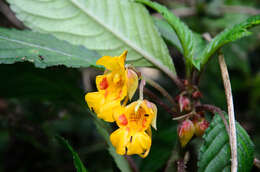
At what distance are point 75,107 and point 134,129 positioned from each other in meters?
1.18

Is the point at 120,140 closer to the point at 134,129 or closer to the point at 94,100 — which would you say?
the point at 134,129

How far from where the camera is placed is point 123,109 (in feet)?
3.50

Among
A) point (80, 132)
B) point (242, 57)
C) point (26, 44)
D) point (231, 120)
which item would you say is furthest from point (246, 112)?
point (26, 44)

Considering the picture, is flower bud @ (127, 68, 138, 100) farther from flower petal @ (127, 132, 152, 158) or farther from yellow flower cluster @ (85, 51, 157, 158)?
flower petal @ (127, 132, 152, 158)

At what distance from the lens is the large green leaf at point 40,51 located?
112 centimetres

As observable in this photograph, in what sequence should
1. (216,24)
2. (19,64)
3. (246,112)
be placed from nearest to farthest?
(19,64), (216,24), (246,112)

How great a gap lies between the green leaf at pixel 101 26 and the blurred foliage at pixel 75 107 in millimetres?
193

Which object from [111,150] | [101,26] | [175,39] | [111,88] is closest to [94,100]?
[111,88]

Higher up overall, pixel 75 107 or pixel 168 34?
pixel 168 34

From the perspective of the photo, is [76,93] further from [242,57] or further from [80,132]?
[242,57]

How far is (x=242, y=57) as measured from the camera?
8.06 feet

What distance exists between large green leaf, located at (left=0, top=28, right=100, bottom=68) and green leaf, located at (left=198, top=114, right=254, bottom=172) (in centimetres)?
54

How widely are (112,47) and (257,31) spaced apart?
1.49m

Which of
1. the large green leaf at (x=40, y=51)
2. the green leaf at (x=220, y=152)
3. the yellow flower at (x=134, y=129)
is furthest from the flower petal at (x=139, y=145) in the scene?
the large green leaf at (x=40, y=51)
